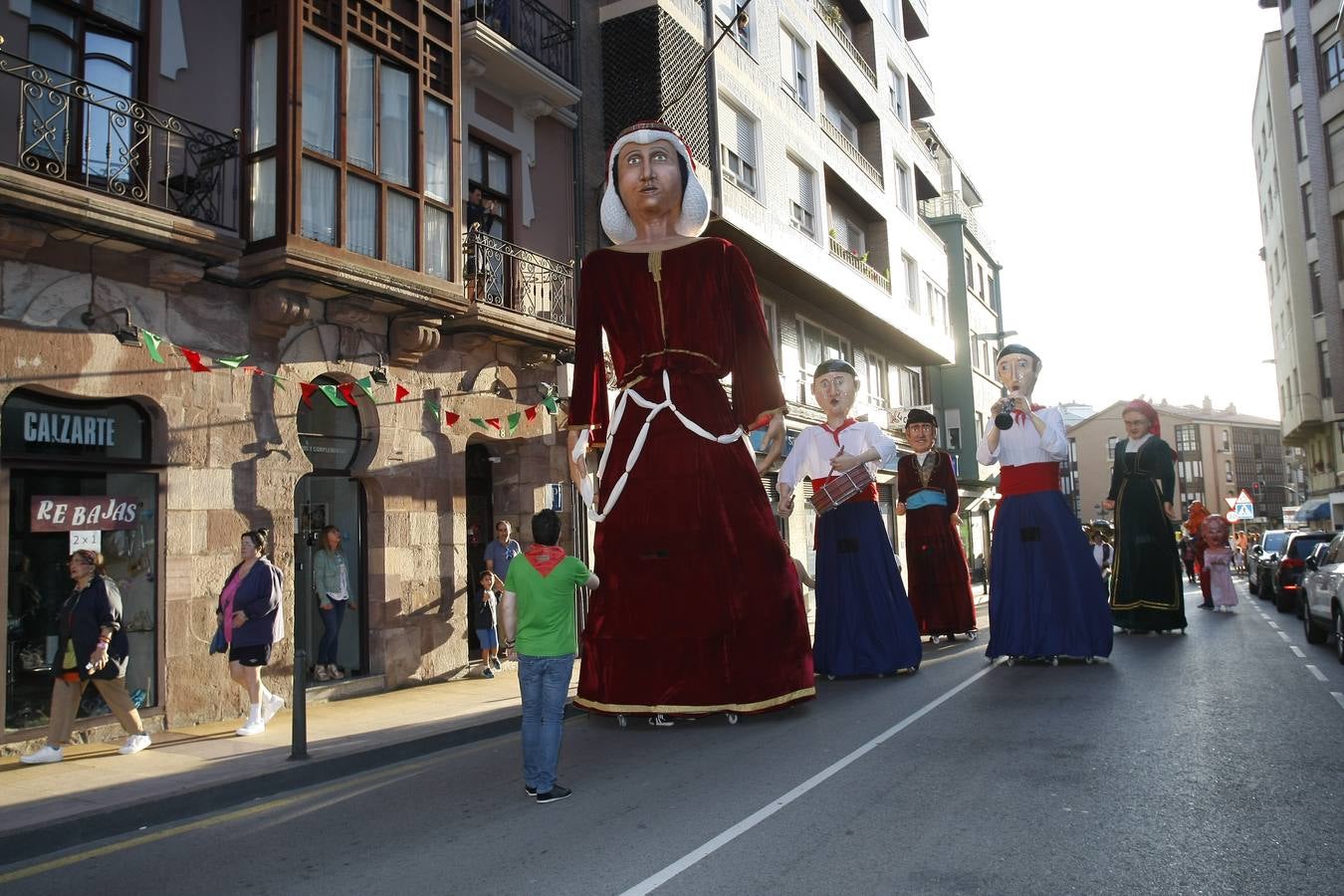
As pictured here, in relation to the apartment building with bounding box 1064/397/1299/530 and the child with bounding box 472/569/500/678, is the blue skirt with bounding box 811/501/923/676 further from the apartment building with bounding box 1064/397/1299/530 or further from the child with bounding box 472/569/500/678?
the apartment building with bounding box 1064/397/1299/530

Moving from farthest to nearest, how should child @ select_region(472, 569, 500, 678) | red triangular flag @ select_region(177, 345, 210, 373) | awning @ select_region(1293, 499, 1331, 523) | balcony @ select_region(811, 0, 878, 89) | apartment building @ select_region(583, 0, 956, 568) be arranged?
awning @ select_region(1293, 499, 1331, 523) < balcony @ select_region(811, 0, 878, 89) < apartment building @ select_region(583, 0, 956, 568) < child @ select_region(472, 569, 500, 678) < red triangular flag @ select_region(177, 345, 210, 373)

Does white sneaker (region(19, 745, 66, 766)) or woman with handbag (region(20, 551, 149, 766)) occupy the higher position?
woman with handbag (region(20, 551, 149, 766))

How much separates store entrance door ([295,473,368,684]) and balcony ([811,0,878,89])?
51.2ft

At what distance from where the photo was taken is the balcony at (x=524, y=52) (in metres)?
12.6

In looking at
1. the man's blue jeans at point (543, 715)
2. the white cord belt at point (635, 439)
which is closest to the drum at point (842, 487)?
the white cord belt at point (635, 439)

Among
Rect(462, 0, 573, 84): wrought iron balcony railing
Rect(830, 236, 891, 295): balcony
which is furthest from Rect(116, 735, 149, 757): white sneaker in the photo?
Rect(830, 236, 891, 295): balcony

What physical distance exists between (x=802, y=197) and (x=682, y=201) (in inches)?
532

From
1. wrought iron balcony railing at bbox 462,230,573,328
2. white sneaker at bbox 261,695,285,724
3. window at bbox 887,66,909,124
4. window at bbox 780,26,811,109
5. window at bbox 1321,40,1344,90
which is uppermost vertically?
window at bbox 1321,40,1344,90

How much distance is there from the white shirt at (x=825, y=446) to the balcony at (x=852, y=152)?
45.4 feet

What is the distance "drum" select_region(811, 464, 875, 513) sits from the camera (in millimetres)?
8594

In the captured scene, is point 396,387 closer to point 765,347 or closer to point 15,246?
point 15,246

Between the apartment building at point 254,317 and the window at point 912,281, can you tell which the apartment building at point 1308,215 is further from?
the apartment building at point 254,317

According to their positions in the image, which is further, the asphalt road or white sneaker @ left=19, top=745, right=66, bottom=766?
Answer: white sneaker @ left=19, top=745, right=66, bottom=766

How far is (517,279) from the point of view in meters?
13.1
